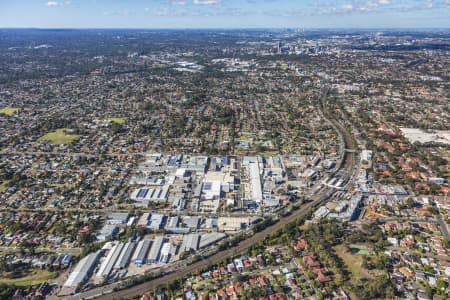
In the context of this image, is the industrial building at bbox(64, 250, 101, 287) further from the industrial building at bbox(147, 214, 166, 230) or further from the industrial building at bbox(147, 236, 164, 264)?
the industrial building at bbox(147, 214, 166, 230)

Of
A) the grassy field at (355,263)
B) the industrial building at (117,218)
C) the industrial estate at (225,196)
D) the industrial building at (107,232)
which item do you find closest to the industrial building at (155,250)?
the industrial estate at (225,196)

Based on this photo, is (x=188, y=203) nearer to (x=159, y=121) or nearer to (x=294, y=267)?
(x=294, y=267)

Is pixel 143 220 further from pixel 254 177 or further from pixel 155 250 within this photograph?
pixel 254 177

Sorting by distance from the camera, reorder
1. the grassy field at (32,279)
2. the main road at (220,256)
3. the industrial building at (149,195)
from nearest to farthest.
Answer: the main road at (220,256), the grassy field at (32,279), the industrial building at (149,195)

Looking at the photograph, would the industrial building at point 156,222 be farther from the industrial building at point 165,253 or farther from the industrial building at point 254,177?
the industrial building at point 254,177

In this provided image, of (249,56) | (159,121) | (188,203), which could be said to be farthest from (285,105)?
(249,56)

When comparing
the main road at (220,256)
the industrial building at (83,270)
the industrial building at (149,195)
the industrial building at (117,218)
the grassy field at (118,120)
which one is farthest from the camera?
the grassy field at (118,120)
